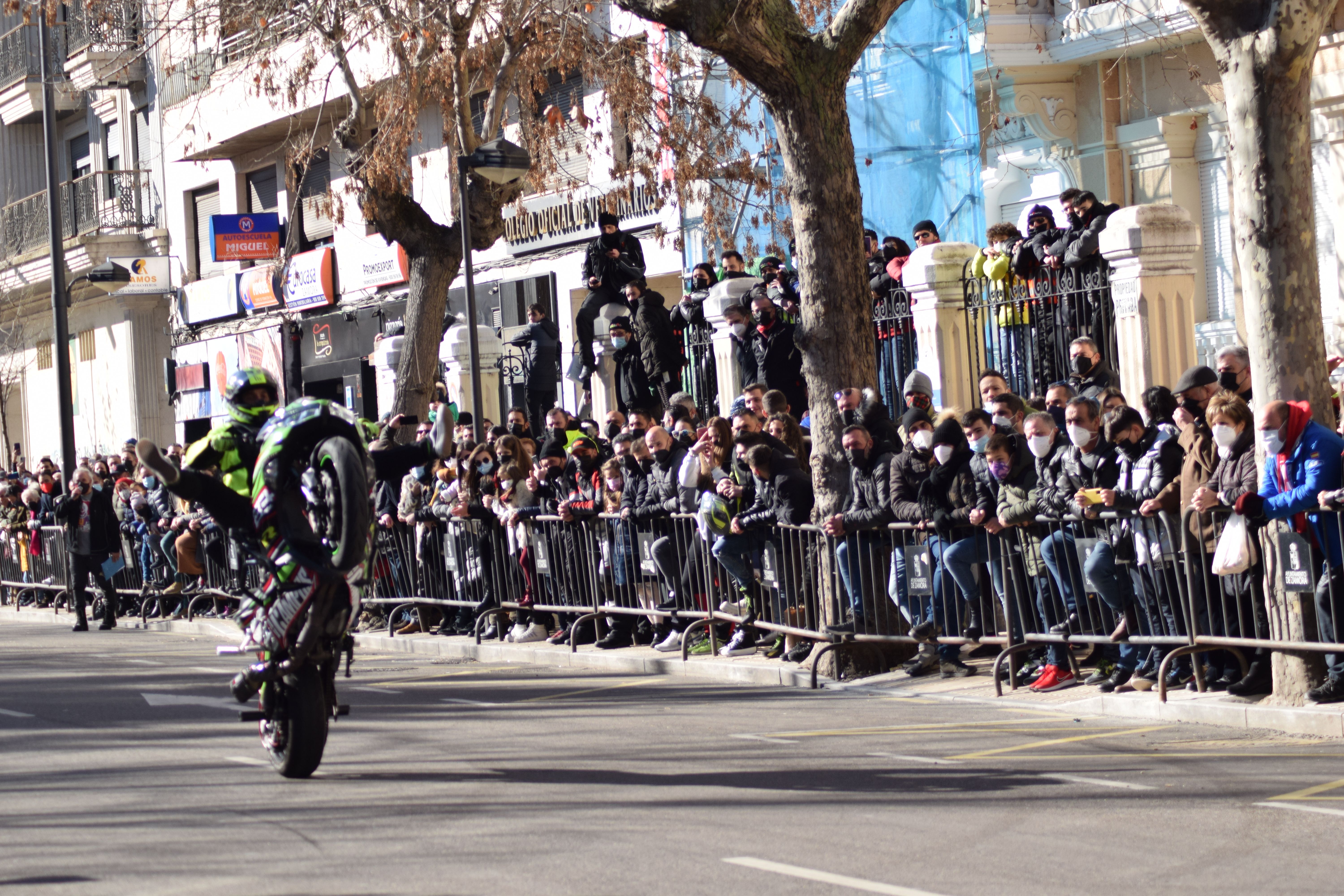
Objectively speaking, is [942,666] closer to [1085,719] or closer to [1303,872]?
[1085,719]

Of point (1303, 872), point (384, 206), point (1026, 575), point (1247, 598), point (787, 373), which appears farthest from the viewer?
point (384, 206)

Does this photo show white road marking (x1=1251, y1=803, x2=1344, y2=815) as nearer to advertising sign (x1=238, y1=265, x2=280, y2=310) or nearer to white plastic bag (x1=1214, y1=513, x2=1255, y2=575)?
white plastic bag (x1=1214, y1=513, x2=1255, y2=575)

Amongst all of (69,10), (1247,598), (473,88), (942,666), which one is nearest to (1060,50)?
(473,88)

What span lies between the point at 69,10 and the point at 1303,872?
36.8 metres

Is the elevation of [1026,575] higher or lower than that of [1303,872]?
higher

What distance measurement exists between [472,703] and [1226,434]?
522cm

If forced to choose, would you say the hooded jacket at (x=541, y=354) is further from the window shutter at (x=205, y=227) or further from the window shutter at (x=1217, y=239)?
the window shutter at (x=205, y=227)

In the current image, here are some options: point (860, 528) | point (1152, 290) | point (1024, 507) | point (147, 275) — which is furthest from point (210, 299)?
point (1024, 507)

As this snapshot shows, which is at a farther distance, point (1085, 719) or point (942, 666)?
point (942, 666)

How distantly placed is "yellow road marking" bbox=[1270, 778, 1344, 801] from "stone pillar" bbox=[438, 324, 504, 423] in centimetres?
1633

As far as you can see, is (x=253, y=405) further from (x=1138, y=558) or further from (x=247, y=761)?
(x=1138, y=558)

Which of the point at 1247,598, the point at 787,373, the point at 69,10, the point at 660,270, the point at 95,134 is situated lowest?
the point at 1247,598

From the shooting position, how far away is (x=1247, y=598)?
33.8ft

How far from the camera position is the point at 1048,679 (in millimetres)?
11445
